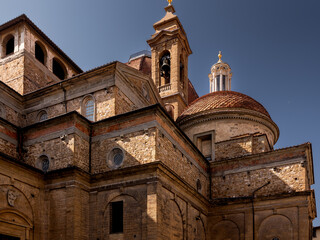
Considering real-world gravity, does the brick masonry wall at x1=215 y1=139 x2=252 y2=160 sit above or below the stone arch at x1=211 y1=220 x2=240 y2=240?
above

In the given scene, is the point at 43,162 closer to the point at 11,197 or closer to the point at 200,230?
the point at 11,197

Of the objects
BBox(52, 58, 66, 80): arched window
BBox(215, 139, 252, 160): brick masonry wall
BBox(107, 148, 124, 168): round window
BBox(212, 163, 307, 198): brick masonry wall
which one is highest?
BBox(52, 58, 66, 80): arched window

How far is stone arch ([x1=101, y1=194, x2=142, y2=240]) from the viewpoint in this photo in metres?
15.6

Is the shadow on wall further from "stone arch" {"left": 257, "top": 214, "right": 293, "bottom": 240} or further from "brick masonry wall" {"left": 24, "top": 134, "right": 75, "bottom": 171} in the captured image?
"brick masonry wall" {"left": 24, "top": 134, "right": 75, "bottom": 171}

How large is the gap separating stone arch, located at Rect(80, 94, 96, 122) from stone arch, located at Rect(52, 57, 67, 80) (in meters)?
8.70

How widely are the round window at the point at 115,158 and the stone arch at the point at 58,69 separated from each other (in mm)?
12934

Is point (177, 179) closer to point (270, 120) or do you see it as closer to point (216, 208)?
point (216, 208)

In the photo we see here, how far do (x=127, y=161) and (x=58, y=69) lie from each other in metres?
14.2

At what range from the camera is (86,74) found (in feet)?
66.5

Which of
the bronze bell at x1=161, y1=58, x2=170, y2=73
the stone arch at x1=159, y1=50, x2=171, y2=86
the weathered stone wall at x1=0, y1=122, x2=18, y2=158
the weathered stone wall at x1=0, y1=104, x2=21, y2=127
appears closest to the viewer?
the weathered stone wall at x1=0, y1=122, x2=18, y2=158

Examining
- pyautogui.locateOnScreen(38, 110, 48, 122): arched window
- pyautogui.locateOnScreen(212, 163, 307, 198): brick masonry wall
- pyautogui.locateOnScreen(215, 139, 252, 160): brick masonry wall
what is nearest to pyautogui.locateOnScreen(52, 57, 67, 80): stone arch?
pyautogui.locateOnScreen(38, 110, 48, 122): arched window

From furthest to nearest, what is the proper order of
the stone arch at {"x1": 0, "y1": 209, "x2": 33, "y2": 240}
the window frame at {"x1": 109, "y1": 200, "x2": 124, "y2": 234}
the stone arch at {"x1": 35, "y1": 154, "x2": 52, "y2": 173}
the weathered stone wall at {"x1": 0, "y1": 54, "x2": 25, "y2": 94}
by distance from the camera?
the weathered stone wall at {"x1": 0, "y1": 54, "x2": 25, "y2": 94} → the stone arch at {"x1": 35, "y1": 154, "x2": 52, "y2": 173} → the window frame at {"x1": 109, "y1": 200, "x2": 124, "y2": 234} → the stone arch at {"x1": 0, "y1": 209, "x2": 33, "y2": 240}

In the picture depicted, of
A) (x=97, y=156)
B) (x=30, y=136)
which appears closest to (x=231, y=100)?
(x=97, y=156)

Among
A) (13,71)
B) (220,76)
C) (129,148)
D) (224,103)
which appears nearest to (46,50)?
(13,71)
